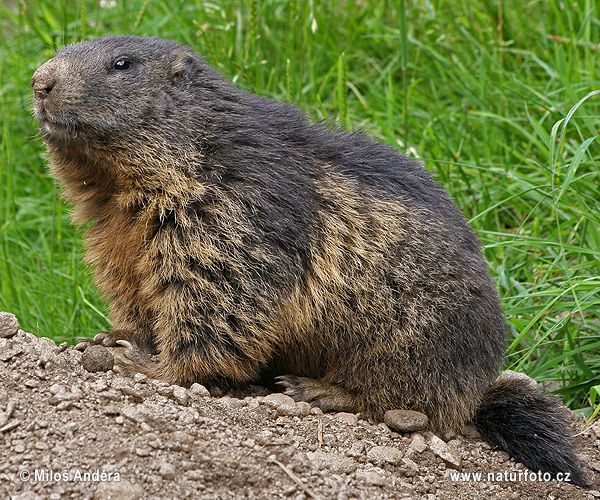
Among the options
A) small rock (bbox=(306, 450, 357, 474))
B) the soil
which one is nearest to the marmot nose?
the soil

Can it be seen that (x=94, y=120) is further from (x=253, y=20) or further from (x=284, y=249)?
(x=253, y=20)

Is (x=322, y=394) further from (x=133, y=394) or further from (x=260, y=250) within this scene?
(x=133, y=394)

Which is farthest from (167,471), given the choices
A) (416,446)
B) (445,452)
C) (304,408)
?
(445,452)

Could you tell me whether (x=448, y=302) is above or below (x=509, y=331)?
above

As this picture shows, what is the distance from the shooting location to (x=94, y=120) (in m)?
4.18

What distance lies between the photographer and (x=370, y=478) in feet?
11.9

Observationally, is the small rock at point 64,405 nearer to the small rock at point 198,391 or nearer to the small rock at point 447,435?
the small rock at point 198,391

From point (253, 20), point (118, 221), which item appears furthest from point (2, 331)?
point (253, 20)

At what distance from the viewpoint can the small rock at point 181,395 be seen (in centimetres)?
389

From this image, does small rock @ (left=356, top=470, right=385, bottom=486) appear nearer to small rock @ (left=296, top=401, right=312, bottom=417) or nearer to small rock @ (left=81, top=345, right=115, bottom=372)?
small rock @ (left=296, top=401, right=312, bottom=417)

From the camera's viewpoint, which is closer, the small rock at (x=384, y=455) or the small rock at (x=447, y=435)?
the small rock at (x=384, y=455)

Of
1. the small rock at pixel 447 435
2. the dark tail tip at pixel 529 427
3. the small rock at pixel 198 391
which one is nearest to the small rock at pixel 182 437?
the small rock at pixel 198 391

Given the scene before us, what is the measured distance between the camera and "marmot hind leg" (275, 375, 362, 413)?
14.5ft

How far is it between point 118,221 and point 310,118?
4.76ft
